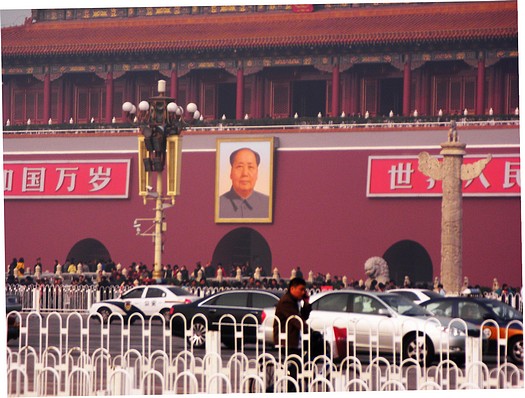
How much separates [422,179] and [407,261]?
2.05 meters

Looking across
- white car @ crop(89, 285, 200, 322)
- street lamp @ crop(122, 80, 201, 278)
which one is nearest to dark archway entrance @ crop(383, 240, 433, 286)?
street lamp @ crop(122, 80, 201, 278)

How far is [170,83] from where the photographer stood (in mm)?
37438

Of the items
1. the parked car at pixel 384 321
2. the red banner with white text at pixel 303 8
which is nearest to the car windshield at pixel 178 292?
the parked car at pixel 384 321

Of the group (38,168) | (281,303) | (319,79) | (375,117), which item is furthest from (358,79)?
(281,303)

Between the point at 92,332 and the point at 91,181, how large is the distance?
13283 millimetres

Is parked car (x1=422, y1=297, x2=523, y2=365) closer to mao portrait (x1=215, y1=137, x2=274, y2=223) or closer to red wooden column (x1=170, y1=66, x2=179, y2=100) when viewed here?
mao portrait (x1=215, y1=137, x2=274, y2=223)

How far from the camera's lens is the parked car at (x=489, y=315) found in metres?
16.9

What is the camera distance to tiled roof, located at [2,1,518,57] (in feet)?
112

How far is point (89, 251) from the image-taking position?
34875 mm

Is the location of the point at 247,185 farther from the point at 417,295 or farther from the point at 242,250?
the point at 417,295

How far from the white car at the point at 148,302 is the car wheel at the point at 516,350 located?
800 centimetres

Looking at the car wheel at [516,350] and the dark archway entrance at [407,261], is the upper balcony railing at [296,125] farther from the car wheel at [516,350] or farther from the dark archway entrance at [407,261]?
the car wheel at [516,350]

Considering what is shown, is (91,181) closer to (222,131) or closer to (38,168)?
(38,168)

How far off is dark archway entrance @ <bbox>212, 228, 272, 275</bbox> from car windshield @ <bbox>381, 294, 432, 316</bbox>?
635 inches
